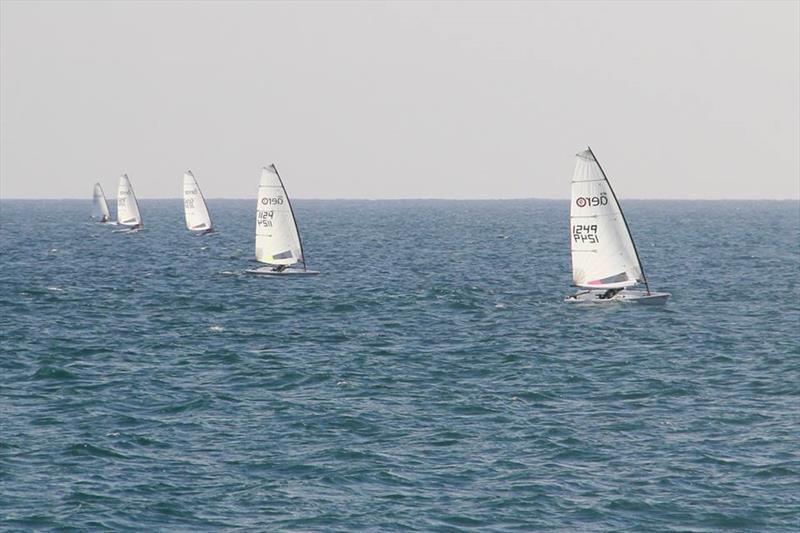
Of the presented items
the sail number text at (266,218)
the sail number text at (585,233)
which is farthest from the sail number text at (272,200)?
the sail number text at (585,233)

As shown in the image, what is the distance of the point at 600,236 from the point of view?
187 ft

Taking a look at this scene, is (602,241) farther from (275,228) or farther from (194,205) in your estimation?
(194,205)

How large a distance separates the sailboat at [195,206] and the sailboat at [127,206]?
13064mm

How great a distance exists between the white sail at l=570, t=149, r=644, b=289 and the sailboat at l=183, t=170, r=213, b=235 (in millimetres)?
77642

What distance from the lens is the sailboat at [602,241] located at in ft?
185

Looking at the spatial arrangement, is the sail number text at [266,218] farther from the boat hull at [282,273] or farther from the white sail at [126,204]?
the white sail at [126,204]

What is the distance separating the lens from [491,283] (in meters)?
76.6

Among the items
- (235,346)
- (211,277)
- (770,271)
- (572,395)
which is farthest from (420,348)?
(770,271)

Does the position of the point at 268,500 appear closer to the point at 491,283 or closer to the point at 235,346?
the point at 235,346

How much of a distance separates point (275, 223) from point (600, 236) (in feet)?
80.8

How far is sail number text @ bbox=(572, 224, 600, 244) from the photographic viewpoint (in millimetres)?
57125

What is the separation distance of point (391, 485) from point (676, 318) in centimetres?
3234

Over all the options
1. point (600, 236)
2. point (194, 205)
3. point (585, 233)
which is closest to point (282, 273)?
point (585, 233)

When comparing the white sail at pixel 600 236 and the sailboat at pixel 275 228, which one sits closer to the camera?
the white sail at pixel 600 236
